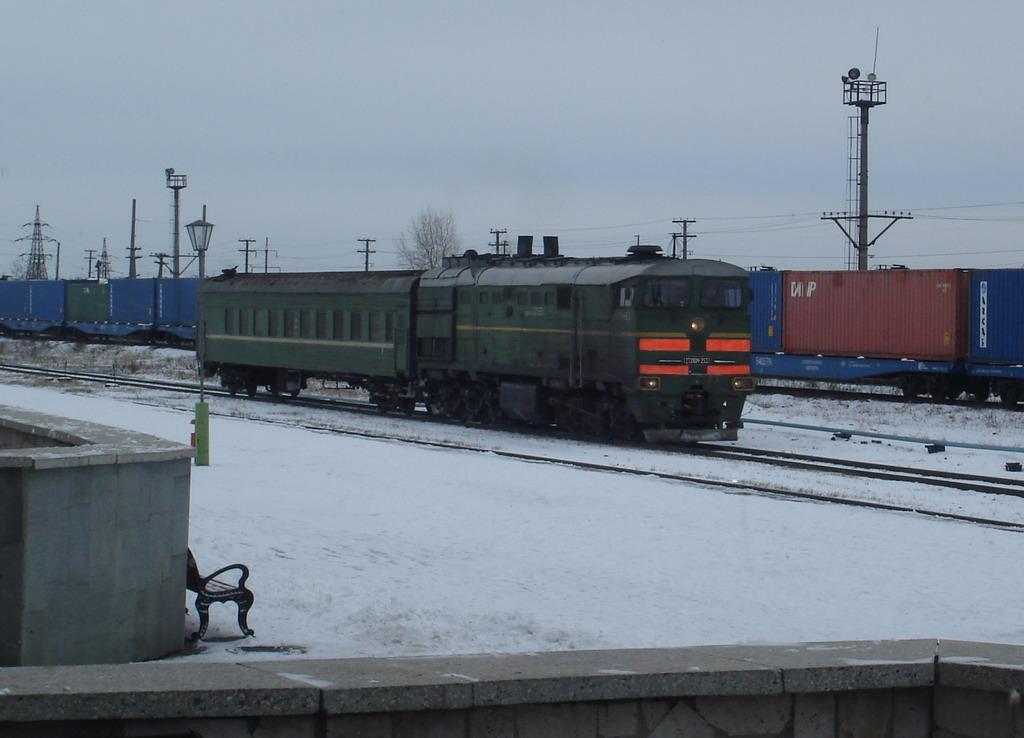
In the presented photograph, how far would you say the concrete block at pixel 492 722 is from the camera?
221 inches

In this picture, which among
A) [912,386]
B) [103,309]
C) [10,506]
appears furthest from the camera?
[103,309]

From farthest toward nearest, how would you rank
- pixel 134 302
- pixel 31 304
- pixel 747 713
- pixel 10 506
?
pixel 31 304 → pixel 134 302 → pixel 10 506 → pixel 747 713

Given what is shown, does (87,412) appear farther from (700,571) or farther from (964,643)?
(964,643)

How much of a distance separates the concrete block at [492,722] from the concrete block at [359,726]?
0.36 meters

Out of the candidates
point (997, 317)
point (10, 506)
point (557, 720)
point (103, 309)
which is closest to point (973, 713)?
point (557, 720)

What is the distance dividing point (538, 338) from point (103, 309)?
40.7 m

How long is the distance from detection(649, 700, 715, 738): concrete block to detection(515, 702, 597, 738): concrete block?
0.30 meters

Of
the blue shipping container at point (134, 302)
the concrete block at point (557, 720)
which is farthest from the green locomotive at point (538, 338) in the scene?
the blue shipping container at point (134, 302)

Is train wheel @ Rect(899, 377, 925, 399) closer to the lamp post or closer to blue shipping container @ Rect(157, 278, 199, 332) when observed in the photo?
the lamp post

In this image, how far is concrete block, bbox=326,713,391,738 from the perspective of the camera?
546cm

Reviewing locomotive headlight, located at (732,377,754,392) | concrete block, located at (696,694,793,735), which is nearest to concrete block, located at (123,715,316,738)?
concrete block, located at (696,694,793,735)

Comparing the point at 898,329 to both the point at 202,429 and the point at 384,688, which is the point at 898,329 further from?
the point at 384,688

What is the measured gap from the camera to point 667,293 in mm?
21906

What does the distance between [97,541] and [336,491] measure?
23.2 feet
